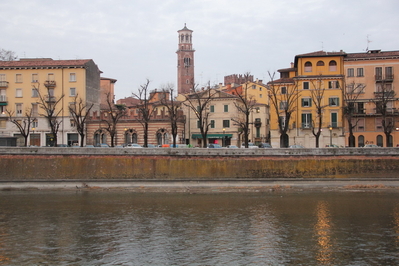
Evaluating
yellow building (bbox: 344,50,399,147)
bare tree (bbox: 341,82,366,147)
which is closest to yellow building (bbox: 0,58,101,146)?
bare tree (bbox: 341,82,366,147)

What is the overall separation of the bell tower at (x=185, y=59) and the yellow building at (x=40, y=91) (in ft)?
268

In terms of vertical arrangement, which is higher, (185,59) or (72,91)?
(185,59)

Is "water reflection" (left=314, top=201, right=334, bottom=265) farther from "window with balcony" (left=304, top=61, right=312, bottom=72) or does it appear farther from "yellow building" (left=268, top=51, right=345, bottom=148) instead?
"window with balcony" (left=304, top=61, right=312, bottom=72)

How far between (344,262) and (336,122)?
43.7m

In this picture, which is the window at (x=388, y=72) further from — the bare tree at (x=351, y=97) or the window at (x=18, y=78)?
the window at (x=18, y=78)

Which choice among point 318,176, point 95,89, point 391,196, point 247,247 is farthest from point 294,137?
point 247,247

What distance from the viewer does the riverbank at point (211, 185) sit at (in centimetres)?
4634

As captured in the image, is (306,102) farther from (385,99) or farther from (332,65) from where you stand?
(385,99)

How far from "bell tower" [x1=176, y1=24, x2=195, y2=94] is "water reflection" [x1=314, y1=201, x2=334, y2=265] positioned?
11686cm

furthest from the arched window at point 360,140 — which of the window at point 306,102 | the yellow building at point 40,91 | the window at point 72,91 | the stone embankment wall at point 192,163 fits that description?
the window at point 72,91

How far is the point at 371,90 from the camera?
216 feet

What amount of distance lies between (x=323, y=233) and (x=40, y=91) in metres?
Result: 53.8

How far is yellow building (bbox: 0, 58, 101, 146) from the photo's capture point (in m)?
71.8

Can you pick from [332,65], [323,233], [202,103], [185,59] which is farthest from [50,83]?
[185,59]
